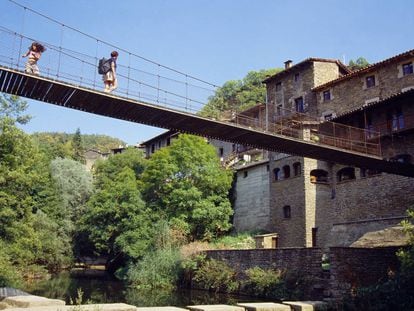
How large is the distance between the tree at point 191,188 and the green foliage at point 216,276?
5.21 meters

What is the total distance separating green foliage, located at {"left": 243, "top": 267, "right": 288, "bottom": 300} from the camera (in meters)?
19.6

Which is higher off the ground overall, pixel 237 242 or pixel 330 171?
pixel 330 171

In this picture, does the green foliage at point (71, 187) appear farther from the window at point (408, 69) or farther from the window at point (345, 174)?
the window at point (408, 69)

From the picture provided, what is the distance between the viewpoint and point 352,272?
15.6m

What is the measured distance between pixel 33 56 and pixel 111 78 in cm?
217

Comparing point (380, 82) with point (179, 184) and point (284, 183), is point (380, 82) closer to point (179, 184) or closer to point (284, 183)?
point (284, 183)

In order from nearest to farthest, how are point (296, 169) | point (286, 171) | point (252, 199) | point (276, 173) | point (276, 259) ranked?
point (276, 259) → point (296, 169) → point (286, 171) → point (276, 173) → point (252, 199)

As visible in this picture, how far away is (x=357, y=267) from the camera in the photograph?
1575cm

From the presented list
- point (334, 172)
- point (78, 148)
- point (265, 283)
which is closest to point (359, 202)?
point (334, 172)

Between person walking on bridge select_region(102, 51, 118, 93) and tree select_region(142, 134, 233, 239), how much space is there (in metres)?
18.2

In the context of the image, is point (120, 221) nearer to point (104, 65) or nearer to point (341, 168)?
point (341, 168)

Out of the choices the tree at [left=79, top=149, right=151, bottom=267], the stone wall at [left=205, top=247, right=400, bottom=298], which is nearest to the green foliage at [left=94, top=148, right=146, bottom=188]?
the tree at [left=79, top=149, right=151, bottom=267]

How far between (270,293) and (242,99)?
47.8 metres

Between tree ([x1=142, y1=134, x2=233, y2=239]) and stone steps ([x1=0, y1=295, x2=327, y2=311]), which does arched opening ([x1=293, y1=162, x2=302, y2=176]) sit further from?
stone steps ([x1=0, y1=295, x2=327, y2=311])
